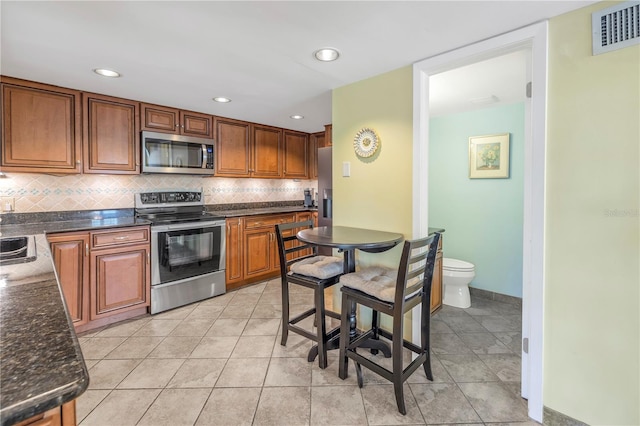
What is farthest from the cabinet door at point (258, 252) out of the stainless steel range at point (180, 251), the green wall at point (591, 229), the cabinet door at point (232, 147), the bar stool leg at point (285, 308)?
the green wall at point (591, 229)

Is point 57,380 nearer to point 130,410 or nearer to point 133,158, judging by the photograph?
point 130,410

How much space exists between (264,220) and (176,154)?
126cm

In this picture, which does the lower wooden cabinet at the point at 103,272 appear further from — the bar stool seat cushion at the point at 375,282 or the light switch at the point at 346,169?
the bar stool seat cushion at the point at 375,282

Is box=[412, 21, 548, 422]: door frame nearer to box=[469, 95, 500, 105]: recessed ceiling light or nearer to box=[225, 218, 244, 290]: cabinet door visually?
box=[469, 95, 500, 105]: recessed ceiling light

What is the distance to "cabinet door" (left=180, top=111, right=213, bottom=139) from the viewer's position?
3.35 m

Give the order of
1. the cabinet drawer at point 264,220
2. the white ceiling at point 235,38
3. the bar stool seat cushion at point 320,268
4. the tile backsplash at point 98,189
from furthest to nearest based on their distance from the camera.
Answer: the cabinet drawer at point 264,220 < the tile backsplash at point 98,189 < the bar stool seat cushion at point 320,268 < the white ceiling at point 235,38

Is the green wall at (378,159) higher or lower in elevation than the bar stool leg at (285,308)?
higher

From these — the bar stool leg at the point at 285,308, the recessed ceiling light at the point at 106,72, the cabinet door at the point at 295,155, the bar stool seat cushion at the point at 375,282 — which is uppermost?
the recessed ceiling light at the point at 106,72

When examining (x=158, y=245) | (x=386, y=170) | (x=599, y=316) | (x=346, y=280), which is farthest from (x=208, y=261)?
(x=599, y=316)

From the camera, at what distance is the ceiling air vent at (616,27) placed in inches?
51.5

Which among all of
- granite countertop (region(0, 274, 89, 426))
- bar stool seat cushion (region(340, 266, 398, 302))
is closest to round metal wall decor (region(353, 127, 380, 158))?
bar stool seat cushion (region(340, 266, 398, 302))

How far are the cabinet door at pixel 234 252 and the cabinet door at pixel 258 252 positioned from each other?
0.27ft

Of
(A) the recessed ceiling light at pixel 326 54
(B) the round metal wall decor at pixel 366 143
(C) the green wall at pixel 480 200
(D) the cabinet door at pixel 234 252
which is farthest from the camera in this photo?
(D) the cabinet door at pixel 234 252

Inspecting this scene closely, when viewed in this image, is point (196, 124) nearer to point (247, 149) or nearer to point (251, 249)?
point (247, 149)
